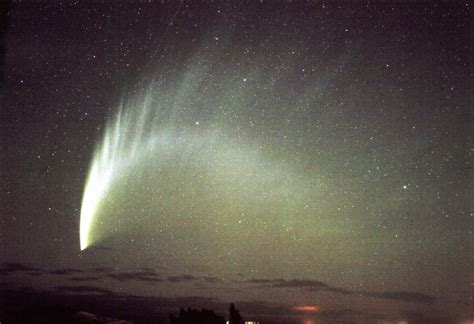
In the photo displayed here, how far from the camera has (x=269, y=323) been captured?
163 m

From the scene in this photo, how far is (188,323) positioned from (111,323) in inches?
269

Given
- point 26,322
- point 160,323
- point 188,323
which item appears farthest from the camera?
point 160,323

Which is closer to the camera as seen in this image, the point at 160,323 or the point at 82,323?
the point at 82,323

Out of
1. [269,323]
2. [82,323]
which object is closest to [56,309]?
[82,323]

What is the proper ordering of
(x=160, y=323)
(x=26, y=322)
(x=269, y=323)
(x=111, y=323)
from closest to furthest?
1. (x=111, y=323)
2. (x=26, y=322)
3. (x=160, y=323)
4. (x=269, y=323)

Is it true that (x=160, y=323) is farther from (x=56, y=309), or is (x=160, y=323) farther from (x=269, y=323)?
(x=269, y=323)

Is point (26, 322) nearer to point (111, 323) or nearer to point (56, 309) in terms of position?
point (56, 309)

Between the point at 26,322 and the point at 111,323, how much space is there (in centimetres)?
1802

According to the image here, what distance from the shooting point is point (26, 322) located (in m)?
48.1

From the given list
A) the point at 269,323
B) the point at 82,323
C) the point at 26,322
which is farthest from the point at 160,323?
the point at 269,323

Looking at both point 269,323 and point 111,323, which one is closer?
point 111,323

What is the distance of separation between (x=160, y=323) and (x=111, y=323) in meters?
21.1

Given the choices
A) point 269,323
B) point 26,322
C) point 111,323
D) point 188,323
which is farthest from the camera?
point 269,323

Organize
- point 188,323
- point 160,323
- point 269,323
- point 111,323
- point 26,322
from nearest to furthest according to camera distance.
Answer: point 111,323, point 188,323, point 26,322, point 160,323, point 269,323
